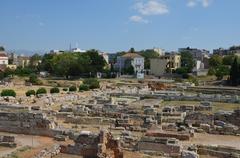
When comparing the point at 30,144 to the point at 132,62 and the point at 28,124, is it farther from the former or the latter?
the point at 132,62

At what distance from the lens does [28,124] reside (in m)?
26.4

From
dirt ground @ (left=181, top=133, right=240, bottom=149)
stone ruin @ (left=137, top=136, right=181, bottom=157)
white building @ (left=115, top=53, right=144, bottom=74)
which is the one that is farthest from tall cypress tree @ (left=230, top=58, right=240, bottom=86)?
stone ruin @ (left=137, top=136, right=181, bottom=157)

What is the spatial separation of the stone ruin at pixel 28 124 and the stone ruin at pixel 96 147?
185 inches

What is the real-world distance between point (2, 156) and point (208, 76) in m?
72.1

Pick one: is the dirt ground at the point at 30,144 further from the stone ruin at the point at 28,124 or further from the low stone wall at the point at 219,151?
the low stone wall at the point at 219,151

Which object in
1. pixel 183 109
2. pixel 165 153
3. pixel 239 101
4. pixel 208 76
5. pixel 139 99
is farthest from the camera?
pixel 208 76

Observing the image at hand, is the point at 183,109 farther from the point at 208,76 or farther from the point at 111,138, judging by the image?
the point at 208,76

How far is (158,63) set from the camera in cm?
10200

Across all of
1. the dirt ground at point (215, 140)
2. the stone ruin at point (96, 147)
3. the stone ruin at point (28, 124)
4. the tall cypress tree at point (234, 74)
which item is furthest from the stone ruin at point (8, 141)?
the tall cypress tree at point (234, 74)

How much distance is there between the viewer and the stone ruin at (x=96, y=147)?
62.5 ft

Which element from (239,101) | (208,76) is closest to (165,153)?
(239,101)

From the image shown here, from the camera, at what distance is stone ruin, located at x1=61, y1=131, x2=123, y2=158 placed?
19047 millimetres

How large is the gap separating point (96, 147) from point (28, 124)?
8.09 m

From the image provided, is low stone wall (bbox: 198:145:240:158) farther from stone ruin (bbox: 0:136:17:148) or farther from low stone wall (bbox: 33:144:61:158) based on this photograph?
stone ruin (bbox: 0:136:17:148)
